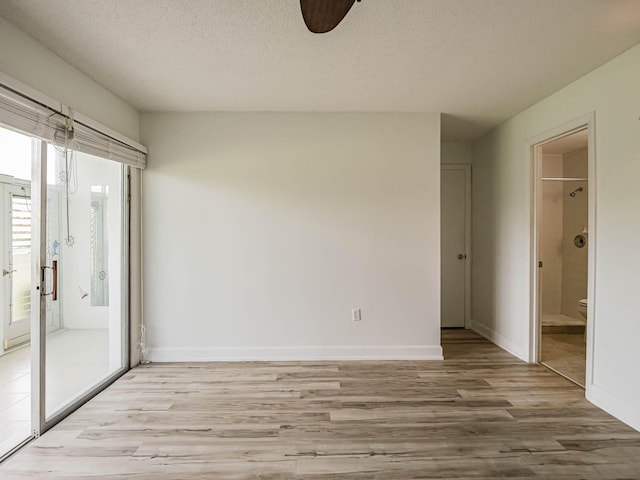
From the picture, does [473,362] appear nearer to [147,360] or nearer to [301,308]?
[301,308]

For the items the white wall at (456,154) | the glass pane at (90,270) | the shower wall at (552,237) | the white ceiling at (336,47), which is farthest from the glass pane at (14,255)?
the shower wall at (552,237)

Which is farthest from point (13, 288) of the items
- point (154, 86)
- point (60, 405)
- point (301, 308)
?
point (301, 308)

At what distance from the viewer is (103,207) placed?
305 cm

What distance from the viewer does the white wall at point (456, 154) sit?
170 inches

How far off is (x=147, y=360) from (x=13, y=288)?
167 centimetres

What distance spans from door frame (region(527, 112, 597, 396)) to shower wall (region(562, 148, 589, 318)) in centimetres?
186

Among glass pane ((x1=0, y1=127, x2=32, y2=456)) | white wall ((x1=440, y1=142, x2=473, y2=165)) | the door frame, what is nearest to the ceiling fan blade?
the door frame

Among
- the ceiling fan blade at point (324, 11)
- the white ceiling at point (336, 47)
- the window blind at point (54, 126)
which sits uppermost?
the white ceiling at point (336, 47)

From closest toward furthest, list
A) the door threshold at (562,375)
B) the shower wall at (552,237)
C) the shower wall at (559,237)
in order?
the door threshold at (562,375) → the shower wall at (559,237) → the shower wall at (552,237)

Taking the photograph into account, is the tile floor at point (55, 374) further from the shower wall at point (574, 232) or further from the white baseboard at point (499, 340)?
the shower wall at point (574, 232)

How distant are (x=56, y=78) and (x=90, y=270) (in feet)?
5.64

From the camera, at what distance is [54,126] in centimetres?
→ 211

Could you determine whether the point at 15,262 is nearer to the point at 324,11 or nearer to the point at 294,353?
the point at 294,353

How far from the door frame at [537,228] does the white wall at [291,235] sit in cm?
88
